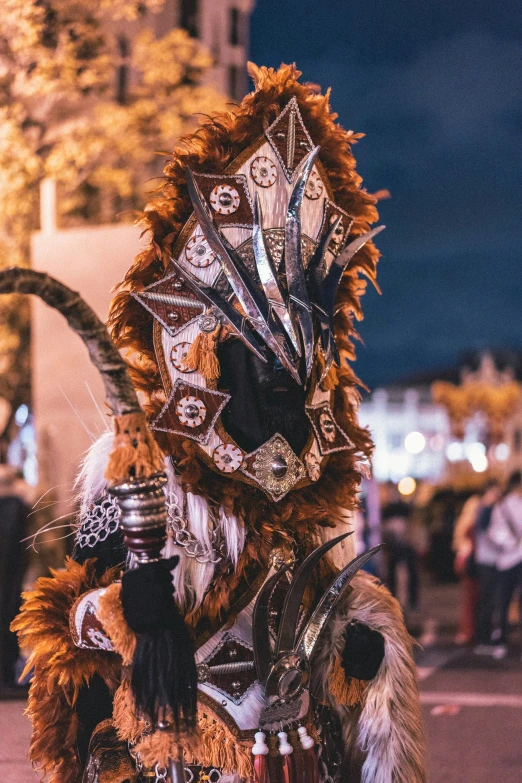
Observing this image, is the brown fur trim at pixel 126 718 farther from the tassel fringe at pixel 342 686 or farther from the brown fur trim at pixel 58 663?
the tassel fringe at pixel 342 686

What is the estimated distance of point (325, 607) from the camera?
253 cm

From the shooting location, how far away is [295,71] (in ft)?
9.42

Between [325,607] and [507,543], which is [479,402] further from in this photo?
[325,607]

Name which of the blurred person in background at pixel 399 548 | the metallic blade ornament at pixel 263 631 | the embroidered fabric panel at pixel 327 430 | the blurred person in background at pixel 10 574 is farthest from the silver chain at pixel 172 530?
the blurred person in background at pixel 399 548

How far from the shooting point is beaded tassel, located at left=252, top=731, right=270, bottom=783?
237 cm

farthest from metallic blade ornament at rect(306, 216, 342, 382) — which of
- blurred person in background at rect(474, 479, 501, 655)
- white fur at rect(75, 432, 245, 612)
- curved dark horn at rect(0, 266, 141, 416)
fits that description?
blurred person in background at rect(474, 479, 501, 655)

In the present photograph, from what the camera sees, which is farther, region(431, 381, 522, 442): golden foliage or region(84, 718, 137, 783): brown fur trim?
region(431, 381, 522, 442): golden foliage

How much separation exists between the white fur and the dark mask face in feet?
0.64

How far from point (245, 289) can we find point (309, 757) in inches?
47.8

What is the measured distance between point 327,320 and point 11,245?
11.8 metres

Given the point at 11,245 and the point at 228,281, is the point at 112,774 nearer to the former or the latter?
the point at 228,281

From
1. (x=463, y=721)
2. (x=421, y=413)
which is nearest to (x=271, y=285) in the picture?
(x=463, y=721)

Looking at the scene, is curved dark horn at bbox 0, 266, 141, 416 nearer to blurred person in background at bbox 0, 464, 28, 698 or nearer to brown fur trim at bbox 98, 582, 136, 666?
brown fur trim at bbox 98, 582, 136, 666

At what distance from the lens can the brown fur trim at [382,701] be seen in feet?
8.55
